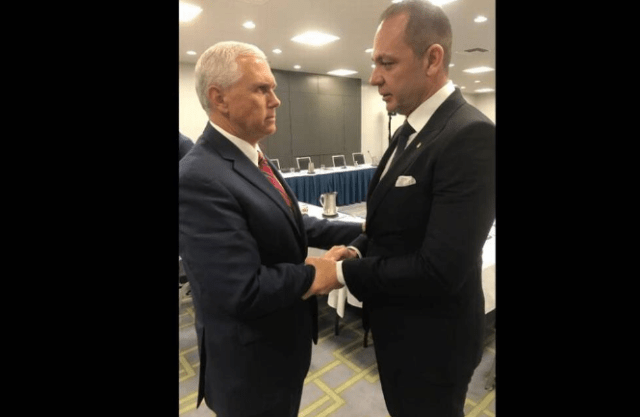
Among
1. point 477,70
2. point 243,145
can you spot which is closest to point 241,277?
point 243,145

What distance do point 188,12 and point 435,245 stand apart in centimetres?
524

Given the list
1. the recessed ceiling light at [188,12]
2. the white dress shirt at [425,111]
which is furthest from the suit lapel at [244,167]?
the recessed ceiling light at [188,12]

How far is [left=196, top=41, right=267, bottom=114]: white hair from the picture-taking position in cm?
112

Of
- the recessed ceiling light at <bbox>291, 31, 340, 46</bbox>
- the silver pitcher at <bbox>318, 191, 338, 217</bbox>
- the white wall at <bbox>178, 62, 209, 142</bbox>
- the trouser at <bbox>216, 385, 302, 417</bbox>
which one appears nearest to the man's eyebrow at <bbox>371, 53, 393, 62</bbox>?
the trouser at <bbox>216, 385, 302, 417</bbox>

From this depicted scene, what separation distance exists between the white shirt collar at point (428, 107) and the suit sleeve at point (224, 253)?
1.83 ft

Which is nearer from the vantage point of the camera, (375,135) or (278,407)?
(278,407)

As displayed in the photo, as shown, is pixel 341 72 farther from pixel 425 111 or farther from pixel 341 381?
pixel 425 111

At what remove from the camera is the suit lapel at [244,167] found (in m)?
1.09

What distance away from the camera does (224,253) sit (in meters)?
0.98

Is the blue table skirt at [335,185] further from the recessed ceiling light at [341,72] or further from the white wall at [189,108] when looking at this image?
the white wall at [189,108]
